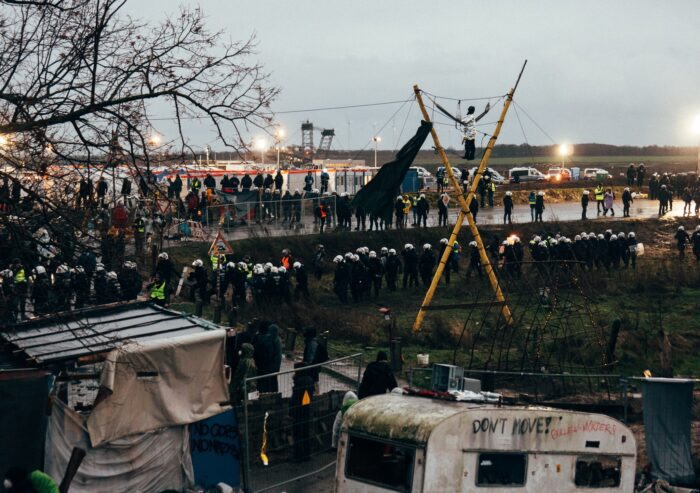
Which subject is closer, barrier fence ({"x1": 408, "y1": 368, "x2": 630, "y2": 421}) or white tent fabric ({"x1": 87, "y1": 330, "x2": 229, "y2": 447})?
white tent fabric ({"x1": 87, "y1": 330, "x2": 229, "y2": 447})

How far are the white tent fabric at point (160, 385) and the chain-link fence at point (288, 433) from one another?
1.94ft

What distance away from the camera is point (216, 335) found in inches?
576

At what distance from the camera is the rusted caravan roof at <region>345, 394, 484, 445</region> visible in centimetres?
1162

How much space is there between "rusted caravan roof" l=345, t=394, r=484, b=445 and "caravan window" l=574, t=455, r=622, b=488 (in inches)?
58.2

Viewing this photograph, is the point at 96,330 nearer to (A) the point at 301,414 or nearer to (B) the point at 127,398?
(B) the point at 127,398

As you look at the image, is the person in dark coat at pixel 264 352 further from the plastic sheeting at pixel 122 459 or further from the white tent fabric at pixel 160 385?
the plastic sheeting at pixel 122 459

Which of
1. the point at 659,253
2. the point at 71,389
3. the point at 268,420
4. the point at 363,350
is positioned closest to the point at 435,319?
the point at 363,350

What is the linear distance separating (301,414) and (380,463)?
13.3ft

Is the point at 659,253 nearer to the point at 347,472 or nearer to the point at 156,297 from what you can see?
the point at 156,297

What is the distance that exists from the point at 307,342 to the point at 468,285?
56.8 ft

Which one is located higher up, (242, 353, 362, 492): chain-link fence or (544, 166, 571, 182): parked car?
(544, 166, 571, 182): parked car

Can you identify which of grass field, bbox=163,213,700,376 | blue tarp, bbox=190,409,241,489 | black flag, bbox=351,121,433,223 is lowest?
grass field, bbox=163,213,700,376

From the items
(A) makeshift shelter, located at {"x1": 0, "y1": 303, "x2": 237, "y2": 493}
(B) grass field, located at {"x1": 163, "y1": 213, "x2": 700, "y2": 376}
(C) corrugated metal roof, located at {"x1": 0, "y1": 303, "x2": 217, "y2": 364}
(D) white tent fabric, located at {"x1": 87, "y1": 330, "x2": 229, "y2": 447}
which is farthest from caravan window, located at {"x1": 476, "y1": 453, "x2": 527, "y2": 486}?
(B) grass field, located at {"x1": 163, "y1": 213, "x2": 700, "y2": 376}

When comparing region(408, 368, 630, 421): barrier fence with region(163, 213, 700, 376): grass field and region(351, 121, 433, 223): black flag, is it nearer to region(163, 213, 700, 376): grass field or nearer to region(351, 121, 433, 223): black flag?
region(163, 213, 700, 376): grass field
